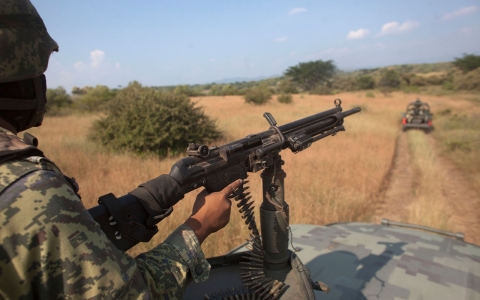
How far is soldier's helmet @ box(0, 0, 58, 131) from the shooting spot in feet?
4.07

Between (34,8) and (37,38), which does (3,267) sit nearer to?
(37,38)

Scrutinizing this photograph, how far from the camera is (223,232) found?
5.22 metres

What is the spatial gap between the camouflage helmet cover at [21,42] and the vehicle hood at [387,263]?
239 centimetres

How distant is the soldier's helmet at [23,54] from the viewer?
124 centimetres

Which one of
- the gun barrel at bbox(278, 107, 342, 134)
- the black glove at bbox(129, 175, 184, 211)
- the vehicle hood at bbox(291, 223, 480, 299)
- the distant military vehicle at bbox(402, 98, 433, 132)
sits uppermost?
the gun barrel at bbox(278, 107, 342, 134)

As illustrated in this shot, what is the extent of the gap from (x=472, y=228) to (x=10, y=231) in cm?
777

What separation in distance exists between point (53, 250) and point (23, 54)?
0.77 meters

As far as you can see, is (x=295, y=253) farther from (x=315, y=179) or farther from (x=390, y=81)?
(x=390, y=81)

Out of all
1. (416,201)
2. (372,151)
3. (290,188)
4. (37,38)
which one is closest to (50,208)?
(37,38)

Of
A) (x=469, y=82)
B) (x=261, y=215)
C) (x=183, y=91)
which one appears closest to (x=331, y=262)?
(x=261, y=215)

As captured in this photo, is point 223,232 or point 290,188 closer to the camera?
point 223,232

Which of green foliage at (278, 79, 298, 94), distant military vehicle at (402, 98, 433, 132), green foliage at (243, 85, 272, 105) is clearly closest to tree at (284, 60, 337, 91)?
green foliage at (278, 79, 298, 94)

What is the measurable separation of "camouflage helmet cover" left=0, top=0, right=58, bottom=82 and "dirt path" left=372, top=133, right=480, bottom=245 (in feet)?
22.9

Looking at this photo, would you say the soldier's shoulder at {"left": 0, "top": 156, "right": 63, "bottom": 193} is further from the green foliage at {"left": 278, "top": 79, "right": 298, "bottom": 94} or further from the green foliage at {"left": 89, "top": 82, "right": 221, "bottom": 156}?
the green foliage at {"left": 278, "top": 79, "right": 298, "bottom": 94}
